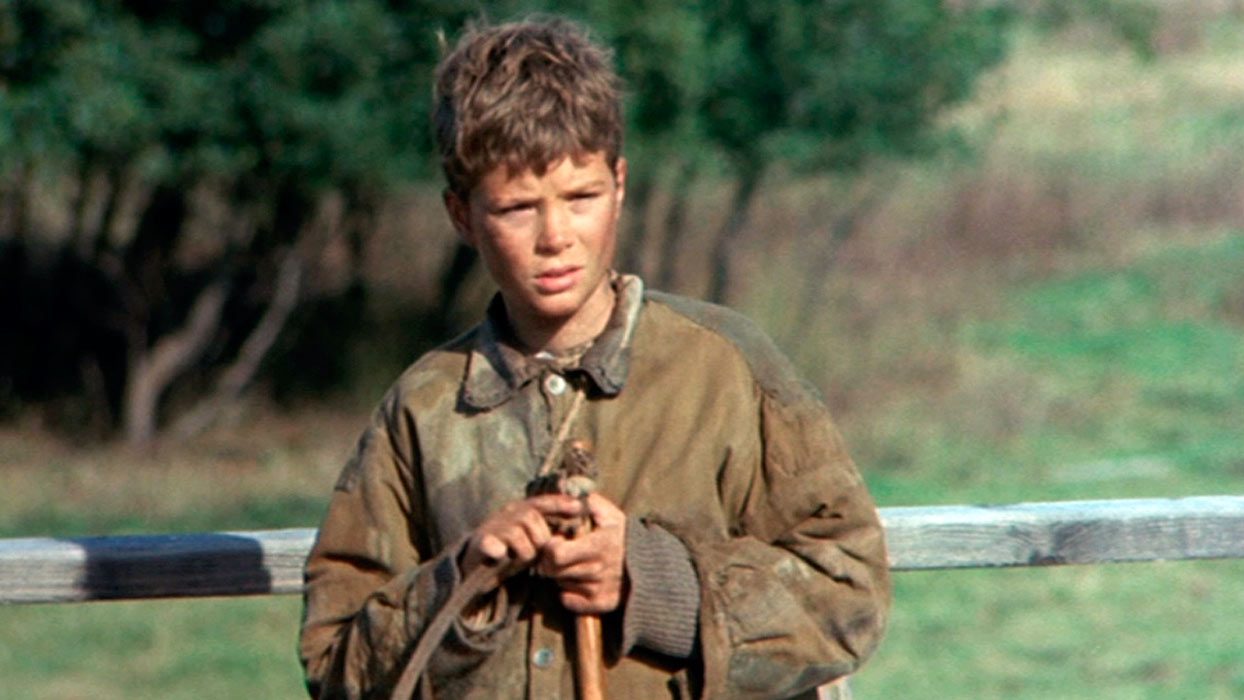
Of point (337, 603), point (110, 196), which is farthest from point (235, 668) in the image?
point (337, 603)

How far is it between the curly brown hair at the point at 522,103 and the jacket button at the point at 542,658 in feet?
1.66

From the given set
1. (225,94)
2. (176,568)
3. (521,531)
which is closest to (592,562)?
(521,531)

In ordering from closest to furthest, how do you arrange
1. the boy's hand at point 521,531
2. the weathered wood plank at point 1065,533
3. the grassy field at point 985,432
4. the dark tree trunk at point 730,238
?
the boy's hand at point 521,531 < the weathered wood plank at point 1065,533 < the grassy field at point 985,432 < the dark tree trunk at point 730,238

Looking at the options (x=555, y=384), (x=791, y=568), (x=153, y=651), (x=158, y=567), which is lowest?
(x=153, y=651)

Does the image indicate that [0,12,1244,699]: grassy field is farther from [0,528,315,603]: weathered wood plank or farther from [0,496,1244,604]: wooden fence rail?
[0,528,315,603]: weathered wood plank

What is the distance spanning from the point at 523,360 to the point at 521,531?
28 cm

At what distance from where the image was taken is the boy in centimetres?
232

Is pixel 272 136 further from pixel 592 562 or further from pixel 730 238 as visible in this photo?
pixel 592 562

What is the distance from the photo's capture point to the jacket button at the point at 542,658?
2346 mm

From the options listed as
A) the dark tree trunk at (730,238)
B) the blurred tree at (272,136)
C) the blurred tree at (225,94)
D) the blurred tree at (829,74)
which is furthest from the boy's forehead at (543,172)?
the dark tree trunk at (730,238)

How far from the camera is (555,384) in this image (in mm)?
2400

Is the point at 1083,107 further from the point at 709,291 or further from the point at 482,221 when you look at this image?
the point at 482,221

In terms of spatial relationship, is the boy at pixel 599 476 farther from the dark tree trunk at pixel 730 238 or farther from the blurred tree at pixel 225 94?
the dark tree trunk at pixel 730 238

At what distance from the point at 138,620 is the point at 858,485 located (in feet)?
18.9
